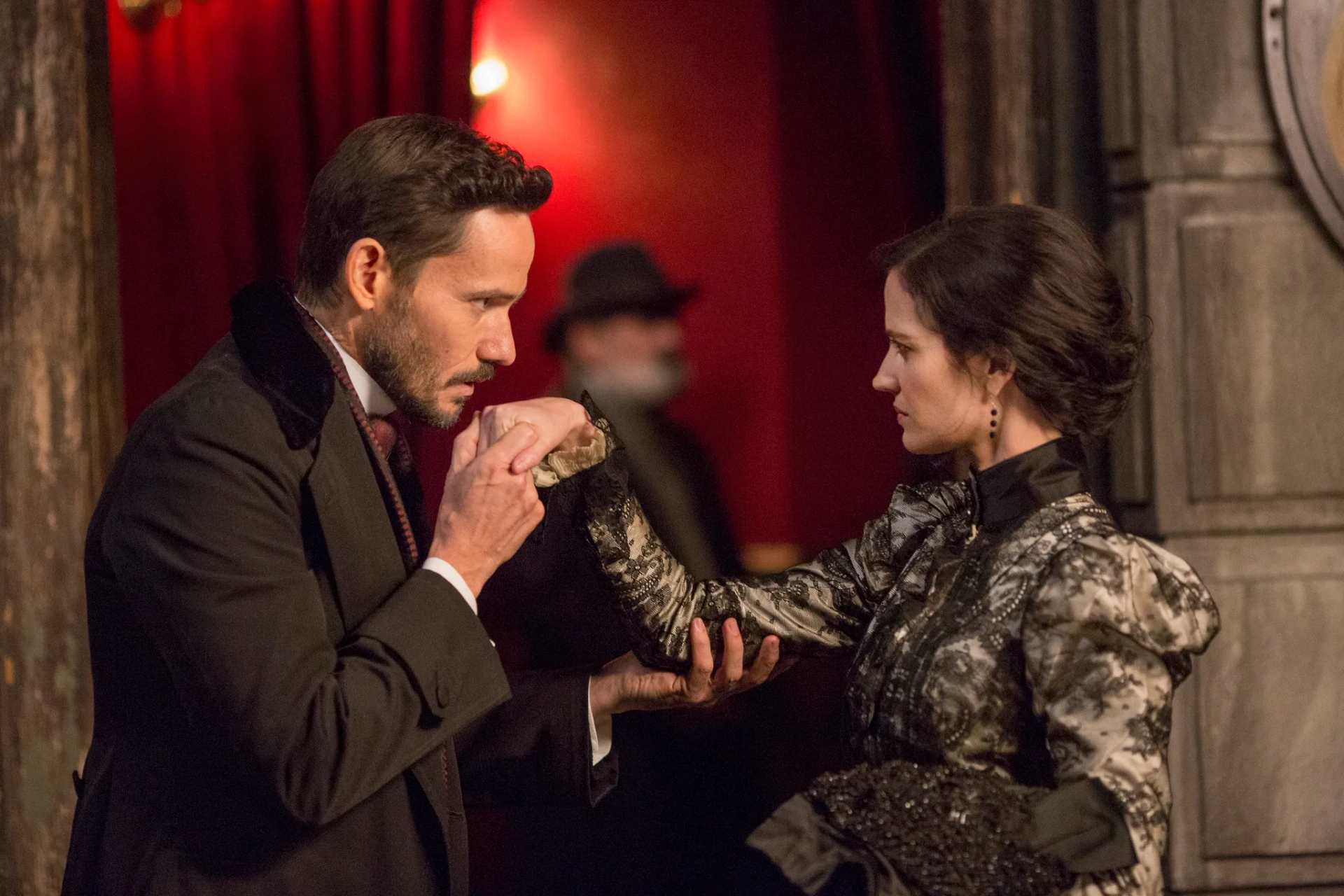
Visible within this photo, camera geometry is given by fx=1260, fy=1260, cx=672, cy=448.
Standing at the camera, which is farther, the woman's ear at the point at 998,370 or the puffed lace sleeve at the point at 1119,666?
the woman's ear at the point at 998,370

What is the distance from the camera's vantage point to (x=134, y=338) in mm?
2811

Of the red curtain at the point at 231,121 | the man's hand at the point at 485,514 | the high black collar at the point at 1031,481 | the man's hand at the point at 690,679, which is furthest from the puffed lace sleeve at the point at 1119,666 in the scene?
the red curtain at the point at 231,121

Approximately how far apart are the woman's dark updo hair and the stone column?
1007mm

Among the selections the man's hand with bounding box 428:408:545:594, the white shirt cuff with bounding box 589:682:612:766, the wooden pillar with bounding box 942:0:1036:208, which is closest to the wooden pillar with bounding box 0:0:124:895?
the white shirt cuff with bounding box 589:682:612:766

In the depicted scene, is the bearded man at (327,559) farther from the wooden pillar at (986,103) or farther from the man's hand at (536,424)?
the wooden pillar at (986,103)

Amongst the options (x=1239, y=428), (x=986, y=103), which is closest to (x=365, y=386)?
(x=986, y=103)

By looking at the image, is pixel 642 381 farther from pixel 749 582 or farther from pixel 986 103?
pixel 986 103

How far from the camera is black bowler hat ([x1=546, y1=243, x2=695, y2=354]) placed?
2.90m

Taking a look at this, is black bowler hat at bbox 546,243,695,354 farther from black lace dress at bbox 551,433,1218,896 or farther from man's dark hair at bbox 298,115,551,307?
black lace dress at bbox 551,433,1218,896

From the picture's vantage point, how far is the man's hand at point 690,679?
2088 millimetres

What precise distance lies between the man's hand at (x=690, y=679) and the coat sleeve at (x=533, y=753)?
0.13 feet

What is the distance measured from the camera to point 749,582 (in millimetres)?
2191

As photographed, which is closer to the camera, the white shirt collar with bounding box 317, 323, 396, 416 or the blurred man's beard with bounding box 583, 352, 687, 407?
the white shirt collar with bounding box 317, 323, 396, 416

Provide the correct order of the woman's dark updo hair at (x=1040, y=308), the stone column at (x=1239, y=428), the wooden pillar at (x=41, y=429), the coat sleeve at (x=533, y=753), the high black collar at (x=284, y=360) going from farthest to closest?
the stone column at (x=1239, y=428) < the wooden pillar at (x=41, y=429) < the coat sleeve at (x=533, y=753) < the woman's dark updo hair at (x=1040, y=308) < the high black collar at (x=284, y=360)
